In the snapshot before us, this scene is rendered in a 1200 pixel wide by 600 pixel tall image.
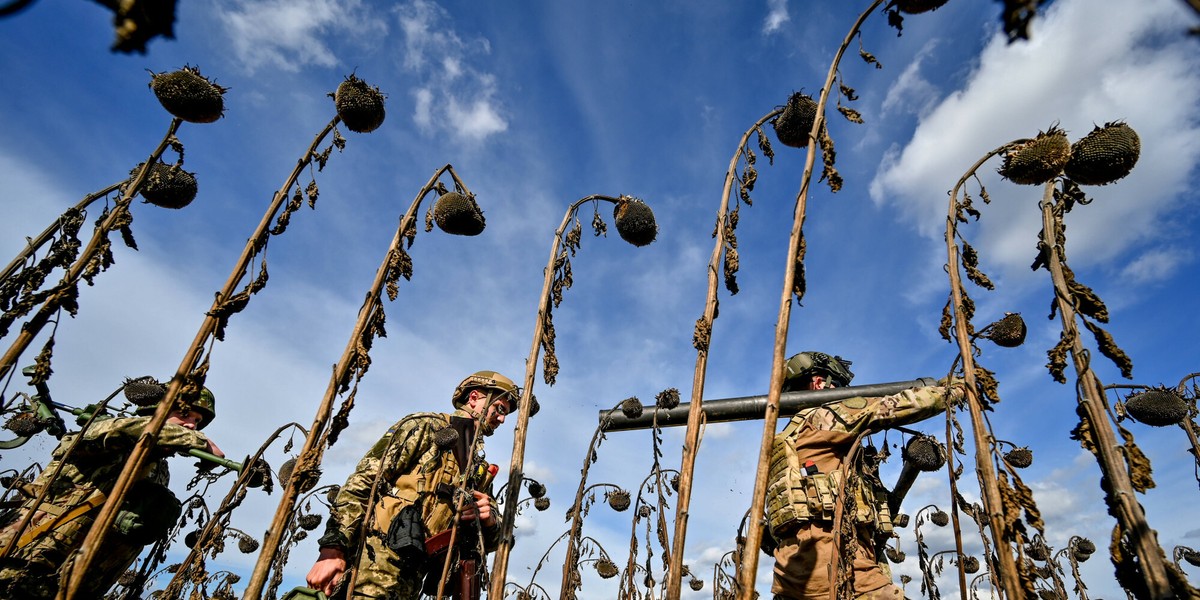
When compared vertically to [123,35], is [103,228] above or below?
above

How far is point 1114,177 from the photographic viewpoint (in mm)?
2561

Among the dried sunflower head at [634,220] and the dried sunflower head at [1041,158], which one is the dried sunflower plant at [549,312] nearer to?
the dried sunflower head at [634,220]

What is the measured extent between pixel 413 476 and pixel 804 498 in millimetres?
3381

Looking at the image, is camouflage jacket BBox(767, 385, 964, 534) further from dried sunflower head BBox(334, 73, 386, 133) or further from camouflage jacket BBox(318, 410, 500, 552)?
dried sunflower head BBox(334, 73, 386, 133)

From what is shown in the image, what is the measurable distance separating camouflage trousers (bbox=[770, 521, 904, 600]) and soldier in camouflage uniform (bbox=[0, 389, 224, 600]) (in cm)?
490

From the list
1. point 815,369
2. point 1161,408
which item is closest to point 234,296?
point 815,369

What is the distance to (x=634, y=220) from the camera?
11.8 feet

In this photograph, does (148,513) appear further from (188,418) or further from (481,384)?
(481,384)

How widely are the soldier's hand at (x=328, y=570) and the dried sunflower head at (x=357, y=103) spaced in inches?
107

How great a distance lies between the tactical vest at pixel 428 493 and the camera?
435 cm

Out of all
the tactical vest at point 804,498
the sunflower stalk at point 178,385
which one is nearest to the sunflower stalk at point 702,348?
the sunflower stalk at point 178,385

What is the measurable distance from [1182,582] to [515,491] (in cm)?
230

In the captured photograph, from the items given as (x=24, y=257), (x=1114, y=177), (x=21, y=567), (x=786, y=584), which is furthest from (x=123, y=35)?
(x=786, y=584)

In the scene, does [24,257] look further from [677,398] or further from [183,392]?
[677,398]
